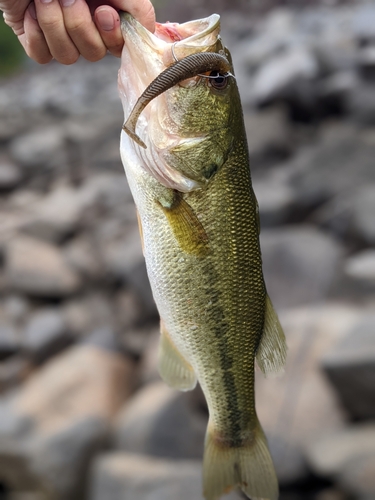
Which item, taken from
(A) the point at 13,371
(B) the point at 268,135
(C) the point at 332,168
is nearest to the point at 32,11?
(A) the point at 13,371

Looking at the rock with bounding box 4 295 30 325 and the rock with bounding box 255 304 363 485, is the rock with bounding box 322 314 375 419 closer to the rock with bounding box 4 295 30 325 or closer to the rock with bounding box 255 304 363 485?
the rock with bounding box 255 304 363 485

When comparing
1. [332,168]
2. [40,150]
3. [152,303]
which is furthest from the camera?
[40,150]

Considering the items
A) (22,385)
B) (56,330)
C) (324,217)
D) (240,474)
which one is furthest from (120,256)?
(240,474)

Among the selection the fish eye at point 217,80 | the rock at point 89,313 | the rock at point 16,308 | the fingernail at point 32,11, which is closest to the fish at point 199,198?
the fish eye at point 217,80

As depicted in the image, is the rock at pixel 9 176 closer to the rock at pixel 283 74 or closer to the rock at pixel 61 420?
the rock at pixel 283 74

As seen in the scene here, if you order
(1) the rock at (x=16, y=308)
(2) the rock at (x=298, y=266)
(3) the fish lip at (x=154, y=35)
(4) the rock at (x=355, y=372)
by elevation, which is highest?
(3) the fish lip at (x=154, y=35)

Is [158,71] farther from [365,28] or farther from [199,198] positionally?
[365,28]

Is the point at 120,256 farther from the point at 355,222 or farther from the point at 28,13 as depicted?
the point at 28,13

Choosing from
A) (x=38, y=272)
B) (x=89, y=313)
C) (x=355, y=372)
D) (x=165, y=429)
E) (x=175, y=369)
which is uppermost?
(x=175, y=369)
